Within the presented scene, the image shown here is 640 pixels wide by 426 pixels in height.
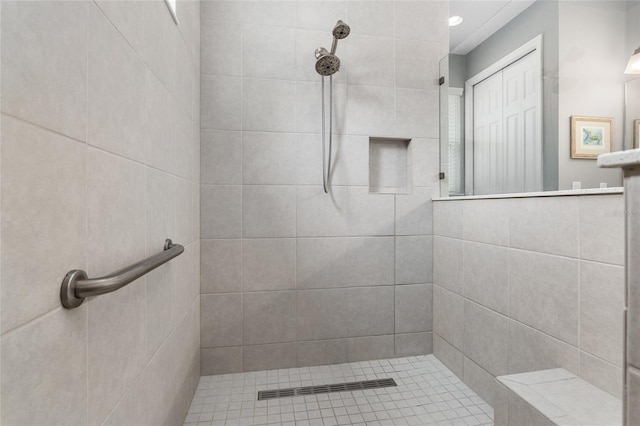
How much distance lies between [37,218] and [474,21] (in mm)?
2376

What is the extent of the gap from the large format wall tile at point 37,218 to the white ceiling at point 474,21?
2.11 metres

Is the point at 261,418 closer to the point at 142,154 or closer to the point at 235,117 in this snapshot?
the point at 142,154

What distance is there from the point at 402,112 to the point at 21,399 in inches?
77.9

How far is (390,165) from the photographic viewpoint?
6.43ft

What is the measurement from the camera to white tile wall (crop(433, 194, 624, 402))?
3.07 feet

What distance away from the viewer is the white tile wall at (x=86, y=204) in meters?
0.42

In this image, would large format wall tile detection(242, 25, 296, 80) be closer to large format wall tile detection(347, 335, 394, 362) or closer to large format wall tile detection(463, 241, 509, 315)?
large format wall tile detection(463, 241, 509, 315)

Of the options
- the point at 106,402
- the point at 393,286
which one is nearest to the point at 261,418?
the point at 106,402

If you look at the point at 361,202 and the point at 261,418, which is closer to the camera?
the point at 261,418

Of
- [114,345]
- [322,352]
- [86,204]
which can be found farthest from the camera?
[322,352]

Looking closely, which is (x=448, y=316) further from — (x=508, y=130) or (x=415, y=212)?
(x=508, y=130)

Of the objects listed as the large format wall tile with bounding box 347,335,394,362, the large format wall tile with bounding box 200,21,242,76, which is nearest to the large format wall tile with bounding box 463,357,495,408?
the large format wall tile with bounding box 347,335,394,362

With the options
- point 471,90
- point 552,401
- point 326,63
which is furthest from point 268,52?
point 552,401

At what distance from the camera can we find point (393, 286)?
1879mm
